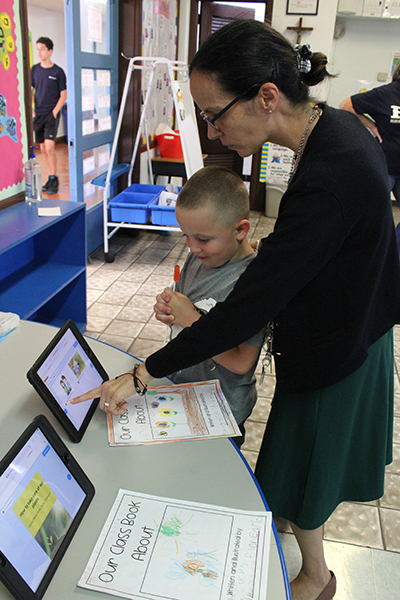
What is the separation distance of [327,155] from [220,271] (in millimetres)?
517

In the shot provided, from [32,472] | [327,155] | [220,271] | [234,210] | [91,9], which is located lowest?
[32,472]

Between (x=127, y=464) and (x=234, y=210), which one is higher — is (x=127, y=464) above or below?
below

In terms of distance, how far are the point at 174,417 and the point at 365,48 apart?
6336mm

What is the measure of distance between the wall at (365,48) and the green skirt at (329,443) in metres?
5.76

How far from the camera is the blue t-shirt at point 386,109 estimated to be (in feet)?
10.4

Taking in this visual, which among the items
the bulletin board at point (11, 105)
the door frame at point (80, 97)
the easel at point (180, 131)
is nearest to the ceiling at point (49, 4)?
the door frame at point (80, 97)

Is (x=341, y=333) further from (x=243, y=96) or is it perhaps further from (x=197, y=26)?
(x=197, y=26)

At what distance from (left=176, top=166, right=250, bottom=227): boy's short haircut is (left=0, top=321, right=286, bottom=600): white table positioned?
0.54 meters

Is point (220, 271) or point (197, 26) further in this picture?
point (197, 26)

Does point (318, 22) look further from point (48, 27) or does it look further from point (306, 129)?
point (48, 27)

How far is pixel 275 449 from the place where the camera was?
4.14 feet

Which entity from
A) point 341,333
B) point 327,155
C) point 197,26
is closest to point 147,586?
point 341,333

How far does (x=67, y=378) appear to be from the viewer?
1.09 m

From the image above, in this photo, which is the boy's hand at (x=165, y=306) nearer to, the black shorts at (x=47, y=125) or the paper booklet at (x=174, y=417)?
the paper booklet at (x=174, y=417)
